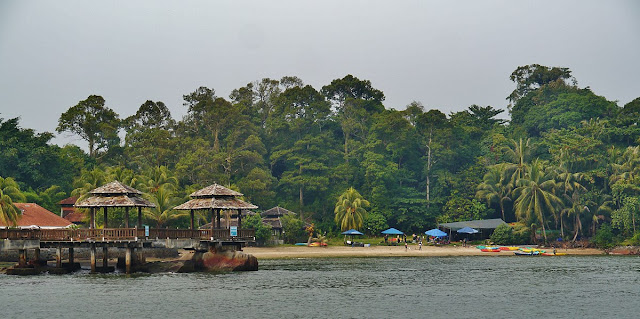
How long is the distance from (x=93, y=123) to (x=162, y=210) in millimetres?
30937

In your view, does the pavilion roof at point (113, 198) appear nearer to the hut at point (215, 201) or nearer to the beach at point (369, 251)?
the hut at point (215, 201)

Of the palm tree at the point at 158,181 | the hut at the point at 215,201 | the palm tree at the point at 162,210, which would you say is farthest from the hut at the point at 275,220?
the hut at the point at 215,201

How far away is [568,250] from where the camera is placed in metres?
79.1

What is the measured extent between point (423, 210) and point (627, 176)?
23.6 metres

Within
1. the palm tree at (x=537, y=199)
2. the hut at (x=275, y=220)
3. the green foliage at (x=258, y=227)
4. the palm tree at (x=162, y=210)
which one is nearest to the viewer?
the palm tree at (x=162, y=210)

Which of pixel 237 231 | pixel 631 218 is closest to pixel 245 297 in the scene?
pixel 237 231

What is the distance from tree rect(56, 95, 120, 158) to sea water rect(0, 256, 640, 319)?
50.0 meters

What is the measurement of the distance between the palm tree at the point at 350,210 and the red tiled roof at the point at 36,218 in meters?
30.3

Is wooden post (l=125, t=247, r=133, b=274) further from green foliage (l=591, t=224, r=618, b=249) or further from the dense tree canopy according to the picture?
green foliage (l=591, t=224, r=618, b=249)

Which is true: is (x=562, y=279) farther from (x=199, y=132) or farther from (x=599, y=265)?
(x=199, y=132)

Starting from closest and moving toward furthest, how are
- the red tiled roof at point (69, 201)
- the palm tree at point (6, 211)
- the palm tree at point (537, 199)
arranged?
the palm tree at point (6, 211), the palm tree at point (537, 199), the red tiled roof at point (69, 201)

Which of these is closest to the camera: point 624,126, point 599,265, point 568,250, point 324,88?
point 599,265

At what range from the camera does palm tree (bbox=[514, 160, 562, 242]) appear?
3282 inches

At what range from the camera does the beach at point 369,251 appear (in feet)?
241
